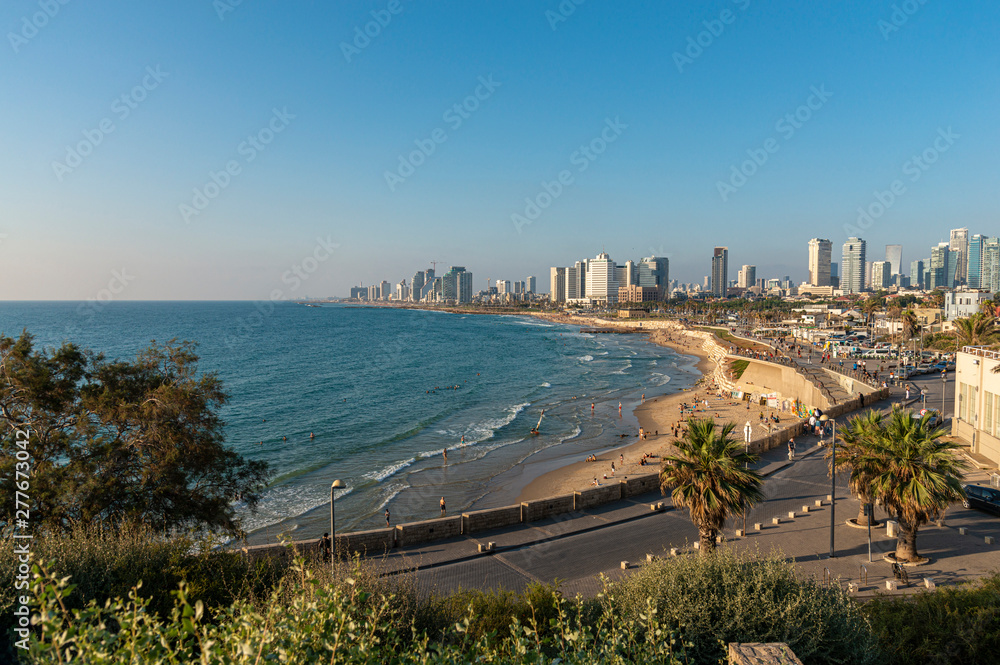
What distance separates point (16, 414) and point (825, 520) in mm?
24404

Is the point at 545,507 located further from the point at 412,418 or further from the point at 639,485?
the point at 412,418

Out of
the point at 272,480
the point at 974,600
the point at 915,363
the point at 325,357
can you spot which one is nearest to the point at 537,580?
the point at 974,600

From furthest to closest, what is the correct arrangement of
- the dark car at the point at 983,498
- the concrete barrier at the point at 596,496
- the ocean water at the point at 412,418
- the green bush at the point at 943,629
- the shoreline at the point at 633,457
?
the shoreline at the point at 633,457
the ocean water at the point at 412,418
the concrete barrier at the point at 596,496
the dark car at the point at 983,498
the green bush at the point at 943,629

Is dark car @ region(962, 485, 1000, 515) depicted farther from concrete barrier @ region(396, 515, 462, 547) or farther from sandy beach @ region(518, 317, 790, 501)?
concrete barrier @ region(396, 515, 462, 547)

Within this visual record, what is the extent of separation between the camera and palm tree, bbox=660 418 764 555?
14.1 meters

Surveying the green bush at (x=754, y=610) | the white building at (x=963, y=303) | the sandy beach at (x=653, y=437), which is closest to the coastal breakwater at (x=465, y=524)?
the sandy beach at (x=653, y=437)

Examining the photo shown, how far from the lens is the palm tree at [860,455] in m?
15.8

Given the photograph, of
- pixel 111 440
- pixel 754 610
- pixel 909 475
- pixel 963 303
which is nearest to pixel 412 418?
pixel 111 440

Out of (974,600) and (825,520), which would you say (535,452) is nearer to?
(825,520)

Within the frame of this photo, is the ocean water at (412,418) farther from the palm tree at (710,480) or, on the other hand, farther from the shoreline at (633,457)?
the palm tree at (710,480)

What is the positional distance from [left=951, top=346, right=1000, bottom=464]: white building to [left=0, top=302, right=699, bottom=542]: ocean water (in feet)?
63.6

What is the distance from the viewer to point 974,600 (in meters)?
9.98

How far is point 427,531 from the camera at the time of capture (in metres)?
17.3

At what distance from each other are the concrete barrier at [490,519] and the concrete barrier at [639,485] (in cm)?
496
